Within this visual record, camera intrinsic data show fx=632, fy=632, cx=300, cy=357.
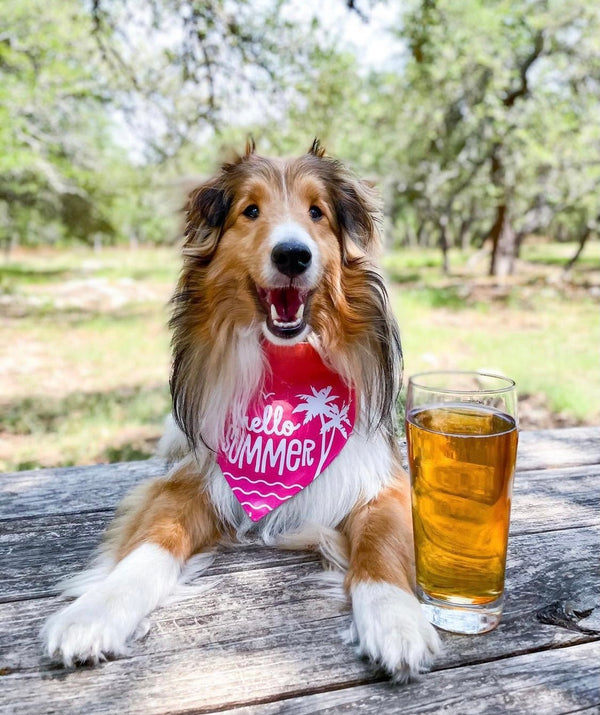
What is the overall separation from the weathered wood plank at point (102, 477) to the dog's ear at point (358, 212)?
49.8 inches

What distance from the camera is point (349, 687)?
4.89 feet

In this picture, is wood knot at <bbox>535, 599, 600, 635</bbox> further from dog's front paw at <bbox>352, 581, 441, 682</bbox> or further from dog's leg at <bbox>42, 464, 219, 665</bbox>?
dog's leg at <bbox>42, 464, 219, 665</bbox>

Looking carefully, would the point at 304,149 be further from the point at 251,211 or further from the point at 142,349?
the point at 251,211

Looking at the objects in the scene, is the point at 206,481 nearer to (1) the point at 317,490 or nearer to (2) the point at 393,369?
(1) the point at 317,490

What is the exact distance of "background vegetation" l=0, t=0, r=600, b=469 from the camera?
21.7ft

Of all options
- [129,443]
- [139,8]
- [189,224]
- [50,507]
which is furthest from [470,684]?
[139,8]

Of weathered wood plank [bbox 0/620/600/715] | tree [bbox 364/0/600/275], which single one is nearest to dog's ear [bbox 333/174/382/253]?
weathered wood plank [bbox 0/620/600/715]

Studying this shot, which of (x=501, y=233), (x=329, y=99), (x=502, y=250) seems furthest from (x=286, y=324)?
(x=502, y=250)

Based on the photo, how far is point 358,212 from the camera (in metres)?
2.80

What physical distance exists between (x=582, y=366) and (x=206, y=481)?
7.37 metres

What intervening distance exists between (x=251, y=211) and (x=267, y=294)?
397 mm

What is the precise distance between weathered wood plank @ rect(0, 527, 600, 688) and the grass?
1245 mm

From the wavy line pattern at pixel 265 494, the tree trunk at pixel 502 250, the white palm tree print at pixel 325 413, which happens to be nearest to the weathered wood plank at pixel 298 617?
the wavy line pattern at pixel 265 494

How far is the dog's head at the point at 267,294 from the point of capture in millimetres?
2510
